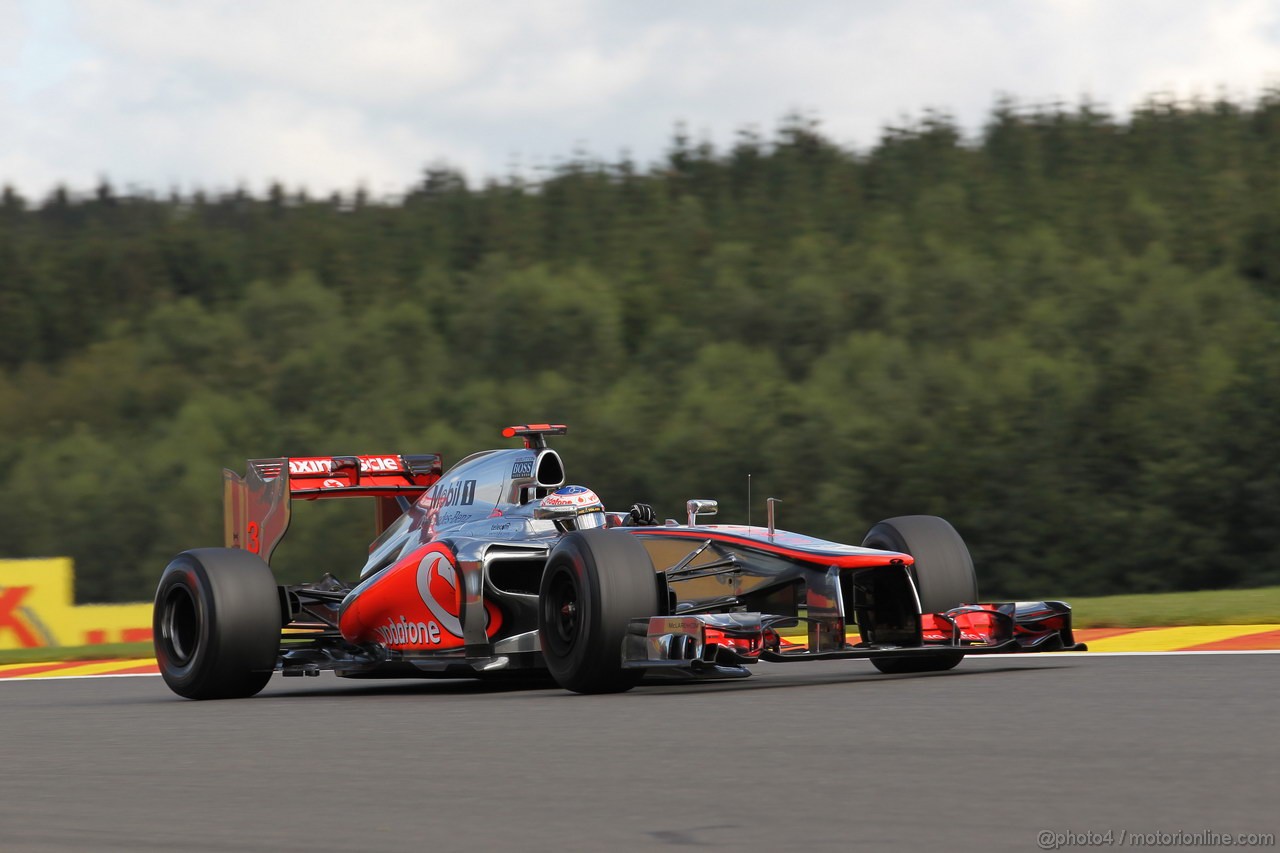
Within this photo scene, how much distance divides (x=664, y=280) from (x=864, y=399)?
1020 inches

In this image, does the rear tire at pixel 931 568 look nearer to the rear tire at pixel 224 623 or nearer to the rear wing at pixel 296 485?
the rear wing at pixel 296 485

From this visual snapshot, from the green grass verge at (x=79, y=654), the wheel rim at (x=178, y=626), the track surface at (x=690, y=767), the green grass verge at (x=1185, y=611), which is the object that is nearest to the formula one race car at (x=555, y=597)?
the wheel rim at (x=178, y=626)

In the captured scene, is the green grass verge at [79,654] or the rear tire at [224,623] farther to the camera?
the green grass verge at [79,654]

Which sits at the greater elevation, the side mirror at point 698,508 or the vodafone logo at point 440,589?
the side mirror at point 698,508

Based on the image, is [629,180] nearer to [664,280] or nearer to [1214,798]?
[664,280]

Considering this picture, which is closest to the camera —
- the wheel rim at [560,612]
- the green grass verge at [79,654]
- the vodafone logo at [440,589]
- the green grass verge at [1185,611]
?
the wheel rim at [560,612]

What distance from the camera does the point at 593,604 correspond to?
33.3ft

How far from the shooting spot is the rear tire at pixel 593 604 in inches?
402

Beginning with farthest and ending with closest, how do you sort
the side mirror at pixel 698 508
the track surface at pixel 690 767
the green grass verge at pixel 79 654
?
the green grass verge at pixel 79 654
the side mirror at pixel 698 508
the track surface at pixel 690 767

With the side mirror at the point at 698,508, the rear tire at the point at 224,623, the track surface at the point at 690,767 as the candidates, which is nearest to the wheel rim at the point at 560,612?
the track surface at the point at 690,767

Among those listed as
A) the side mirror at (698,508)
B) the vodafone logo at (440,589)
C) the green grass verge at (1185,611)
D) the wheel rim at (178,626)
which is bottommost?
the green grass verge at (1185,611)

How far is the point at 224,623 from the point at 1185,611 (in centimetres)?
918

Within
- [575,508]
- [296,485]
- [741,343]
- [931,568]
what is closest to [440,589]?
[575,508]

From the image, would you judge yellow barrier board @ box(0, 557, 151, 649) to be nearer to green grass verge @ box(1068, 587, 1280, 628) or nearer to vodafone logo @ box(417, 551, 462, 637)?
vodafone logo @ box(417, 551, 462, 637)
